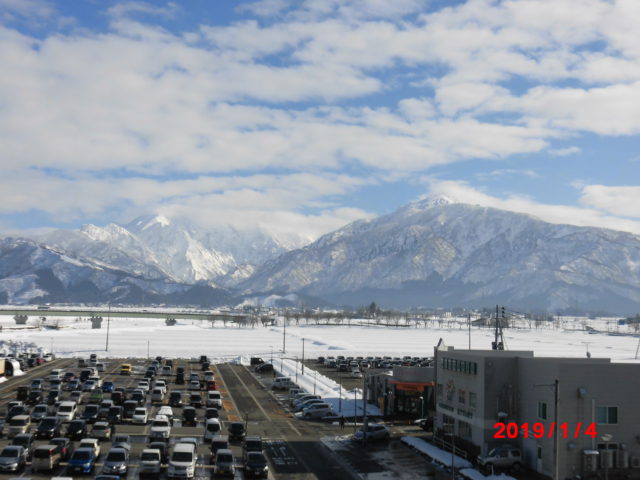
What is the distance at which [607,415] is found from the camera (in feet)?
124

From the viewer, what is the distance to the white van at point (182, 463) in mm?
33844

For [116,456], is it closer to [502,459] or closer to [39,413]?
[39,413]

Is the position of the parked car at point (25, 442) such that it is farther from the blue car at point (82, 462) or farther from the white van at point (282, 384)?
the white van at point (282, 384)

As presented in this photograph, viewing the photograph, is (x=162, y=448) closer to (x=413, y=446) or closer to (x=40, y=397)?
(x=413, y=446)

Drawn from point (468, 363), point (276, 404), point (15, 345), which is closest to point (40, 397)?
point (276, 404)

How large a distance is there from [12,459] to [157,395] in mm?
27342

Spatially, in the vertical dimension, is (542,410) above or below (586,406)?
below

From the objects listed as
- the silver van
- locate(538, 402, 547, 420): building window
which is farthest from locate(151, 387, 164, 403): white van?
locate(538, 402, 547, 420): building window

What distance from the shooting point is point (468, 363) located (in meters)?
44.2

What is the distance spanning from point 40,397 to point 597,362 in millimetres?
47168

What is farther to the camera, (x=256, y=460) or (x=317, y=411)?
(x=317, y=411)

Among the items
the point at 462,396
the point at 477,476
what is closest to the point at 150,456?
the point at 477,476

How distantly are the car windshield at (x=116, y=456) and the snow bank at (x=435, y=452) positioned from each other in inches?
747

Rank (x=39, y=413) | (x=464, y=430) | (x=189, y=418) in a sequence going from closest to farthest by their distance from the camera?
(x=464, y=430) < (x=189, y=418) < (x=39, y=413)
